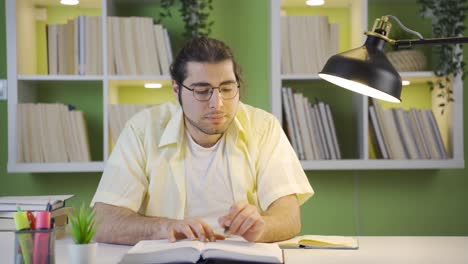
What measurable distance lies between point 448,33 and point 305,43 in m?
0.62

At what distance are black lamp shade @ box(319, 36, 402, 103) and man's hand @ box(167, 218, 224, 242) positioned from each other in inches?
19.3

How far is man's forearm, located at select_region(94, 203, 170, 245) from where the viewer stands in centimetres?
206

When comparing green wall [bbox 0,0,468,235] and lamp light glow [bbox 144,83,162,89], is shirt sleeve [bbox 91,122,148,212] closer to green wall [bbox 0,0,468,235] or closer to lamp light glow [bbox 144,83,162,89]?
lamp light glow [bbox 144,83,162,89]

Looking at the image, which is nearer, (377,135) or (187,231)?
(187,231)

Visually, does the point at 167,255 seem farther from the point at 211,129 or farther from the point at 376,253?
the point at 211,129

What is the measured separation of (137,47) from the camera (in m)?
3.19

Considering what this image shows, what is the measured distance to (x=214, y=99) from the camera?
2314 millimetres

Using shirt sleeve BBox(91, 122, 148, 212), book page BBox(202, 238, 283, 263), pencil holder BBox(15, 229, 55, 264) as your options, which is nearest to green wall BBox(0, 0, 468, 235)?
shirt sleeve BBox(91, 122, 148, 212)

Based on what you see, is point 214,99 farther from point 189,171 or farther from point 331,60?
point 331,60

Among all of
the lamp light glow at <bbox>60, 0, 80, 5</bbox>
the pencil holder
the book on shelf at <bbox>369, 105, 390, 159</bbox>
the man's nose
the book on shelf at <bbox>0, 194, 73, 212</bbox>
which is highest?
the lamp light glow at <bbox>60, 0, 80, 5</bbox>

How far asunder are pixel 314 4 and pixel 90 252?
82.7 inches

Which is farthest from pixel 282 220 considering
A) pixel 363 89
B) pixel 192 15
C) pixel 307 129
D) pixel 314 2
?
pixel 314 2

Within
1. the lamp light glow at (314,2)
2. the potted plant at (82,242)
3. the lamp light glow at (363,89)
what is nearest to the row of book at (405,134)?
the lamp light glow at (314,2)

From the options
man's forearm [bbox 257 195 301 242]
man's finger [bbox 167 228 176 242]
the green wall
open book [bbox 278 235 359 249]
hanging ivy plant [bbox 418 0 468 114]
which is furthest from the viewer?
the green wall
